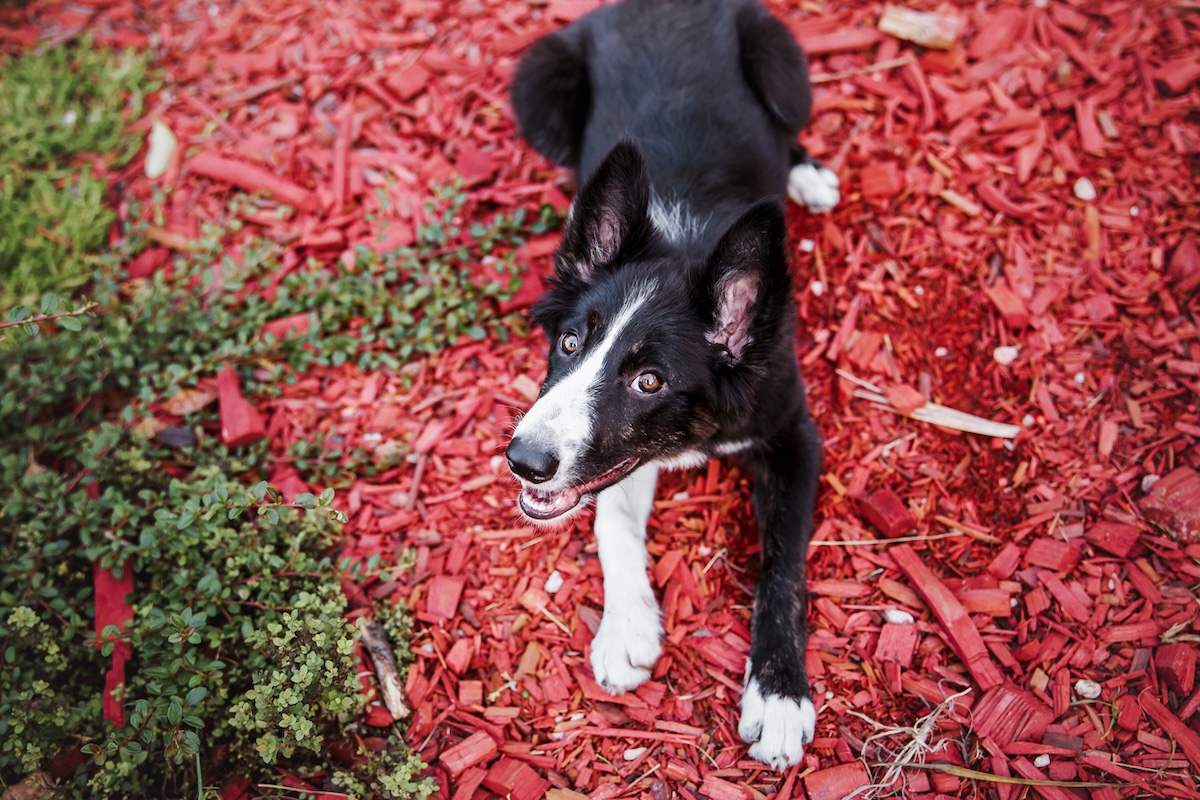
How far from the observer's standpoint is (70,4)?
17.1 ft

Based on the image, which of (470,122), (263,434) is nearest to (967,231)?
(470,122)

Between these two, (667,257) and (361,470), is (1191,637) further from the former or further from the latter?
(361,470)

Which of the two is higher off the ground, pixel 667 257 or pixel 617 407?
pixel 667 257

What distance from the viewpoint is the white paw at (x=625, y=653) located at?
3.02 m

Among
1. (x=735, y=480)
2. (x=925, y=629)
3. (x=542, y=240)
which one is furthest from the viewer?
(x=542, y=240)

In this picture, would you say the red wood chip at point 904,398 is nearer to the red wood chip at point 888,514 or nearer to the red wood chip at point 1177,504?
the red wood chip at point 888,514

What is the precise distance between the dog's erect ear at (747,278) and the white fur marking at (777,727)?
126 cm

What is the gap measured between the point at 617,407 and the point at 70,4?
200 inches

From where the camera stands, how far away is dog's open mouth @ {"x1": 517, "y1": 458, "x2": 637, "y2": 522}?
2.79 meters

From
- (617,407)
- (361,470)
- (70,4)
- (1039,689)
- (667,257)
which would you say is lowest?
(1039,689)

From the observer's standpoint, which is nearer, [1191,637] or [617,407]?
[617,407]

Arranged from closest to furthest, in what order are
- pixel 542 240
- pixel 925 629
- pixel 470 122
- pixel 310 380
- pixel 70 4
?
pixel 925 629, pixel 310 380, pixel 542 240, pixel 470 122, pixel 70 4

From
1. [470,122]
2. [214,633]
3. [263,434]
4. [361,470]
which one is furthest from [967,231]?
[214,633]

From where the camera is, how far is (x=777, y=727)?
9.27ft
